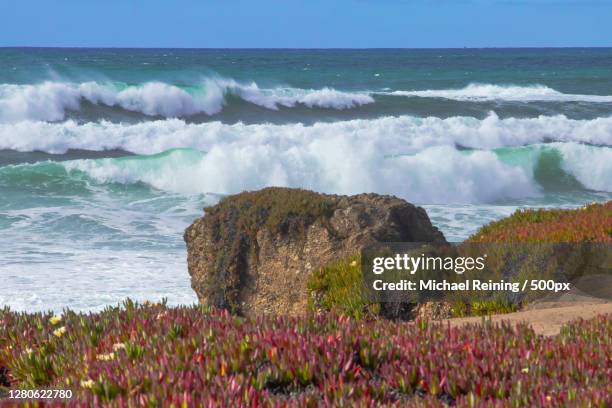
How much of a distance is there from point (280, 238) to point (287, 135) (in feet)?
86.3

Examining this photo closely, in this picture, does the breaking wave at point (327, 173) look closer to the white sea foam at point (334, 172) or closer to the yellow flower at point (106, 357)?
the white sea foam at point (334, 172)

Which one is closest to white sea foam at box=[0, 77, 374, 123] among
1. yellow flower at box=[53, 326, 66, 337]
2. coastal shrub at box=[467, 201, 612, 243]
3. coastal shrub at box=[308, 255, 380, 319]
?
coastal shrub at box=[467, 201, 612, 243]

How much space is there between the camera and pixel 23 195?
2505 cm

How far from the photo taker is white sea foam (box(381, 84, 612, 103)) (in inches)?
2468

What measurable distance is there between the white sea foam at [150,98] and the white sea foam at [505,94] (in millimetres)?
7973

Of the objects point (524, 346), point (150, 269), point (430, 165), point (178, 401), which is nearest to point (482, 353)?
point (524, 346)

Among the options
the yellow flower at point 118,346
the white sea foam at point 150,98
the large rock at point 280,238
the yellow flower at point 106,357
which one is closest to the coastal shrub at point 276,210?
the large rock at point 280,238

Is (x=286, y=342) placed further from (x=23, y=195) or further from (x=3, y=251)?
(x=23, y=195)

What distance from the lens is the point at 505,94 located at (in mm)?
68125

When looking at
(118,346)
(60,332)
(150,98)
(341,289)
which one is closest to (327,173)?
(341,289)

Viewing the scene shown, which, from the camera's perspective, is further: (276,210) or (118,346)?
(276,210)

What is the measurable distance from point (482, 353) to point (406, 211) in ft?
20.8

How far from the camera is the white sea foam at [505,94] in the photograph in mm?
62688
